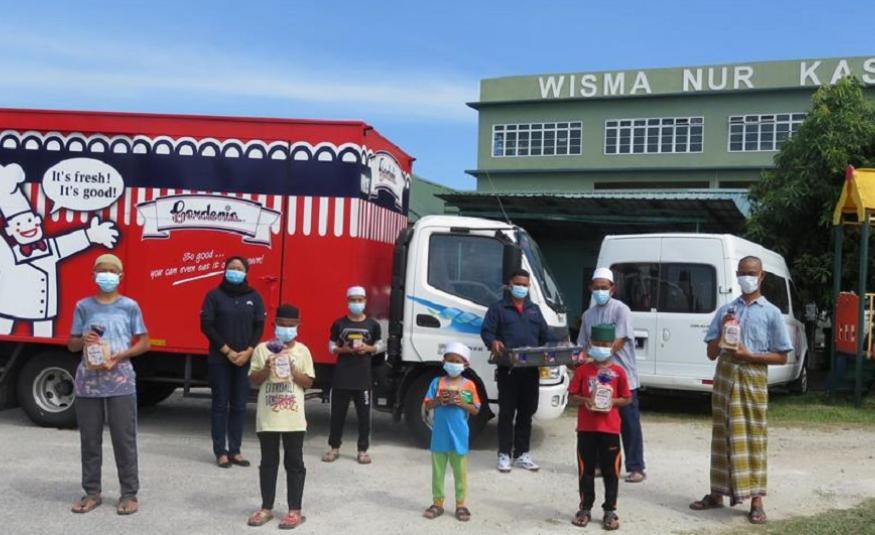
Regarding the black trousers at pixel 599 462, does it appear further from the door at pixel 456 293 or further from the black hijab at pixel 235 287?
the black hijab at pixel 235 287

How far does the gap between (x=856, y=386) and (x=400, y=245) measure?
7.31 meters

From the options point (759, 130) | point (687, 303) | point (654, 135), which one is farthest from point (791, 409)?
point (654, 135)

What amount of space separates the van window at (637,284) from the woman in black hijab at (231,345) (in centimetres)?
547

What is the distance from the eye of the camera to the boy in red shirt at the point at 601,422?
18.8ft

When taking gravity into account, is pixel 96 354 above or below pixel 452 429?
above

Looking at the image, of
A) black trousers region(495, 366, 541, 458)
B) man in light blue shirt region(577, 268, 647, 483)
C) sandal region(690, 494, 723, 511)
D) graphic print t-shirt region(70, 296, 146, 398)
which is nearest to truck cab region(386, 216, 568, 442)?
black trousers region(495, 366, 541, 458)

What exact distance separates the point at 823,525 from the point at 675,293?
521 centimetres

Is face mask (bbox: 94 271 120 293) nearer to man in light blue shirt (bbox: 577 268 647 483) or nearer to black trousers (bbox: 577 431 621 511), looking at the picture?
black trousers (bbox: 577 431 621 511)

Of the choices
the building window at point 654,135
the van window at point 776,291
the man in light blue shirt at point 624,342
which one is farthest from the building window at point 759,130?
the man in light blue shirt at point 624,342

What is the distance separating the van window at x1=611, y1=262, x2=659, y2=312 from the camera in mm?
10969

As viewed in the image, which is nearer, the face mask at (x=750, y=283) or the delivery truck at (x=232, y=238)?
the face mask at (x=750, y=283)

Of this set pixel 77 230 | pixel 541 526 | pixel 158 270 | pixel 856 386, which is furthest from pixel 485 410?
pixel 856 386

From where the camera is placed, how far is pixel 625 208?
1938 centimetres

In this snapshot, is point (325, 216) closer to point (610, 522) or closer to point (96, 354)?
point (96, 354)
